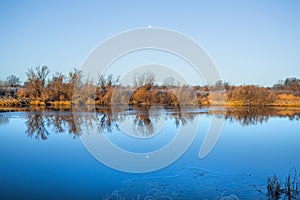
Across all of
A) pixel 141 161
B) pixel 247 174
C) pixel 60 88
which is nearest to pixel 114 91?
pixel 60 88

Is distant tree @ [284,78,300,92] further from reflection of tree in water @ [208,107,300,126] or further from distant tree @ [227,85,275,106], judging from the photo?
reflection of tree in water @ [208,107,300,126]

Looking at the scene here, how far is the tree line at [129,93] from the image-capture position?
18203 mm

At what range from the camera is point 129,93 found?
18.3 m

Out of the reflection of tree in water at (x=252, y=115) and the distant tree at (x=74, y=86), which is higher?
the distant tree at (x=74, y=86)

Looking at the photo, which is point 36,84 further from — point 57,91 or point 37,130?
point 37,130

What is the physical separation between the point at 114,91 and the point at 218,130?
477 inches

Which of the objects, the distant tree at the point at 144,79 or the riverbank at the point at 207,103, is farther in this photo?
the riverbank at the point at 207,103

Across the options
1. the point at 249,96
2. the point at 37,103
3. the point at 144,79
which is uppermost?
the point at 144,79

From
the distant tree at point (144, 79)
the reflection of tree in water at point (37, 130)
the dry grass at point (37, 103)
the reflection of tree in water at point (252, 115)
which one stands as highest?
the distant tree at point (144, 79)

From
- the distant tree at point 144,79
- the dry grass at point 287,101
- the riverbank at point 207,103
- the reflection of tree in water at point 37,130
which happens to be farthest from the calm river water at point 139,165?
the dry grass at point 287,101

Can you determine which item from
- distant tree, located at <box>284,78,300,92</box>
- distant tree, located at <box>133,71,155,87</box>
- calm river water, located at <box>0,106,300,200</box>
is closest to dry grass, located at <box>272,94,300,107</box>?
distant tree, located at <box>284,78,300,92</box>

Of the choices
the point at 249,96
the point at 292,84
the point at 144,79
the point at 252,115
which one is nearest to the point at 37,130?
the point at 144,79

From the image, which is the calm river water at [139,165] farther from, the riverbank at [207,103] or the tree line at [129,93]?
the riverbank at [207,103]

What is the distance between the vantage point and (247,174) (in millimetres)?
4574
